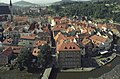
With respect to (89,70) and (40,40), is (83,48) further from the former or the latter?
(40,40)

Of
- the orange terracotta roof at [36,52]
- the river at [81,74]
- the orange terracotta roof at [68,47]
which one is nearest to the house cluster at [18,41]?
the orange terracotta roof at [36,52]

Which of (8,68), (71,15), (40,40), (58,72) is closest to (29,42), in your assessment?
(40,40)

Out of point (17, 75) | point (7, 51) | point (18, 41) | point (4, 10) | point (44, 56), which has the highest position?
point (4, 10)

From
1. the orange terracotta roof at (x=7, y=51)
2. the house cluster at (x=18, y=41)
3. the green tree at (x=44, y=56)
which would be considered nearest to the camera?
the green tree at (x=44, y=56)

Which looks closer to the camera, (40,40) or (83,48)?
(83,48)

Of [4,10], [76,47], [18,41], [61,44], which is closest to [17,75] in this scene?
[61,44]

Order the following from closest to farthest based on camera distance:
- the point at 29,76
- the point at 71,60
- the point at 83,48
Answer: the point at 29,76 → the point at 71,60 → the point at 83,48

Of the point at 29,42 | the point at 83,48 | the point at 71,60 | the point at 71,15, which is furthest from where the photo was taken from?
the point at 71,15

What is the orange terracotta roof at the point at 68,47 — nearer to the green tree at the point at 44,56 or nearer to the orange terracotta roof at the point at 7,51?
the green tree at the point at 44,56

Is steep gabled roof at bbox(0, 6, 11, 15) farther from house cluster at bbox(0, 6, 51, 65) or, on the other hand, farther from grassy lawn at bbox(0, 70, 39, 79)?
grassy lawn at bbox(0, 70, 39, 79)

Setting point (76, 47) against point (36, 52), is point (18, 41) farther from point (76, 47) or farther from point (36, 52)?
point (76, 47)
